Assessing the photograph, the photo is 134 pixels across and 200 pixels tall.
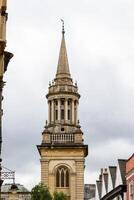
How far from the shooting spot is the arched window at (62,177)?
103688 mm

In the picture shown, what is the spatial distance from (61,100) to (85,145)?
33.4ft

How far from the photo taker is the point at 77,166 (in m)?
104

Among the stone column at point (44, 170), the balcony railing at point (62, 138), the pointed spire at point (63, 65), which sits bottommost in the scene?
the stone column at point (44, 170)

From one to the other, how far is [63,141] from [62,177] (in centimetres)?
590

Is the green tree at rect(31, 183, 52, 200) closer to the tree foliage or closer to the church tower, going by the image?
the tree foliage

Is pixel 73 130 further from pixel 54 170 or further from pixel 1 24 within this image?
pixel 1 24

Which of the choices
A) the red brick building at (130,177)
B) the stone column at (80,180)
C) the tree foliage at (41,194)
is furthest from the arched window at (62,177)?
the red brick building at (130,177)

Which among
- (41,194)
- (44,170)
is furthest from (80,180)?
(41,194)

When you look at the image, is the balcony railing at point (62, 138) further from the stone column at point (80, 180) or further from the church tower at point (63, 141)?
the stone column at point (80, 180)

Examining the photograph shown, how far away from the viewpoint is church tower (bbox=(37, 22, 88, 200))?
103312mm

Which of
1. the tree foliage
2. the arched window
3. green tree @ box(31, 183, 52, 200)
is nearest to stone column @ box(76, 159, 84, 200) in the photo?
the arched window

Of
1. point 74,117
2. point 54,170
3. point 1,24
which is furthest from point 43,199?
point 1,24

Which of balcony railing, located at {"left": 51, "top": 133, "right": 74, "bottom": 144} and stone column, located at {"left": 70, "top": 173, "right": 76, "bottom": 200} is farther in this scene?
balcony railing, located at {"left": 51, "top": 133, "right": 74, "bottom": 144}

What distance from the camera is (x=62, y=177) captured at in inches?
4085
